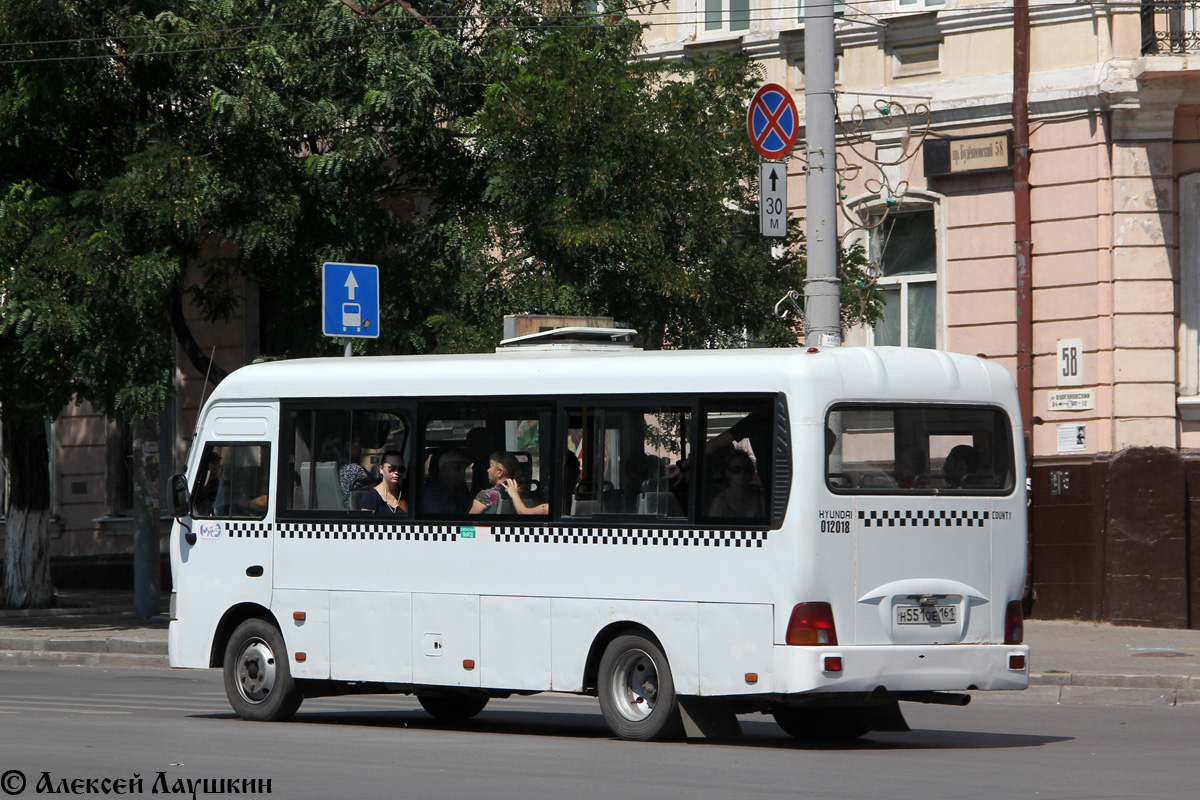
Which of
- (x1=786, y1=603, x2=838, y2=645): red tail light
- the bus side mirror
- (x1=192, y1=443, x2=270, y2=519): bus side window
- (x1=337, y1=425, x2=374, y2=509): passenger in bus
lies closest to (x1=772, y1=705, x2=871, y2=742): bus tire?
(x1=786, y1=603, x2=838, y2=645): red tail light

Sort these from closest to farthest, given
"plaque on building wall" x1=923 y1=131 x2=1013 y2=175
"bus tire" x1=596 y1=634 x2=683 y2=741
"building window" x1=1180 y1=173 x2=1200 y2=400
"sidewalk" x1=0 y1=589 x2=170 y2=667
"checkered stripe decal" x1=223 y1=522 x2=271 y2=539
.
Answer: "bus tire" x1=596 y1=634 x2=683 y2=741 → "checkered stripe decal" x1=223 y1=522 x2=271 y2=539 → "sidewalk" x1=0 y1=589 x2=170 y2=667 → "building window" x1=1180 y1=173 x2=1200 y2=400 → "plaque on building wall" x1=923 y1=131 x2=1013 y2=175

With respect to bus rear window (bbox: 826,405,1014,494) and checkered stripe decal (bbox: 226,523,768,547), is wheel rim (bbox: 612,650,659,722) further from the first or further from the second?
bus rear window (bbox: 826,405,1014,494)

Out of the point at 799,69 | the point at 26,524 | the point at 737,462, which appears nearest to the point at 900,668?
the point at 737,462

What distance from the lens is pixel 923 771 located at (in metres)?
9.83

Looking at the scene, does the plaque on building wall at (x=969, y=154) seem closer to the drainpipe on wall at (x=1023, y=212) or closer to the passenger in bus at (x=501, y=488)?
the drainpipe on wall at (x=1023, y=212)

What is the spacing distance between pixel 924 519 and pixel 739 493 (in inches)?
44.3

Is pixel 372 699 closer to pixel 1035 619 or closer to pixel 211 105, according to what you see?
pixel 211 105

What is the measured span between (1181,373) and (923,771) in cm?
1137

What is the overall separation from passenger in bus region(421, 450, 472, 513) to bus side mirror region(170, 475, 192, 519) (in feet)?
6.86

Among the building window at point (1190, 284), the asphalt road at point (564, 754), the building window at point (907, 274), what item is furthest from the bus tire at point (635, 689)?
the building window at point (907, 274)

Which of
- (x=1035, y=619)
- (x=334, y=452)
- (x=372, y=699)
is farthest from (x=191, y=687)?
(x=1035, y=619)

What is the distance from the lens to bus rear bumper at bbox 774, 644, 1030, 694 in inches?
412

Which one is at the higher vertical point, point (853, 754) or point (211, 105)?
point (211, 105)

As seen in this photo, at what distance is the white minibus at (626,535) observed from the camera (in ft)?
35.3
